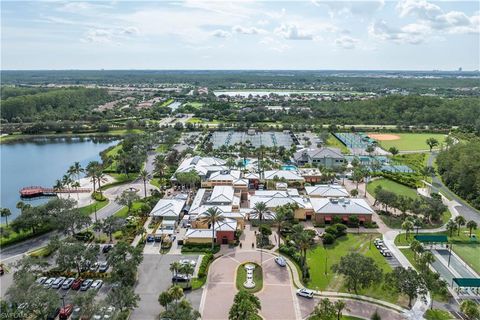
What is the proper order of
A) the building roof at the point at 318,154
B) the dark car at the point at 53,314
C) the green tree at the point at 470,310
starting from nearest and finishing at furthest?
the green tree at the point at 470,310, the dark car at the point at 53,314, the building roof at the point at 318,154

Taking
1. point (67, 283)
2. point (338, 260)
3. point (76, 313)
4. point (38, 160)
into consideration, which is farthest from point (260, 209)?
point (38, 160)

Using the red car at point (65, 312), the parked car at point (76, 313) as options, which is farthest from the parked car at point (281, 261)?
the red car at point (65, 312)

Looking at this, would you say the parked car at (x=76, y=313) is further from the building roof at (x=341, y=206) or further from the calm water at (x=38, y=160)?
the calm water at (x=38, y=160)

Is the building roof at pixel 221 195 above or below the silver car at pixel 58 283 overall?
above

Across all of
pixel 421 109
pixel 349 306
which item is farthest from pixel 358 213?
pixel 421 109

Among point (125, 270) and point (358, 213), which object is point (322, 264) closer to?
point (358, 213)

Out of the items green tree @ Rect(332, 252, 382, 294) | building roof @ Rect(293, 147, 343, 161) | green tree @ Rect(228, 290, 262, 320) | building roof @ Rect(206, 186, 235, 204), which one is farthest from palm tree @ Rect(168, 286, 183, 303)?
building roof @ Rect(293, 147, 343, 161)
